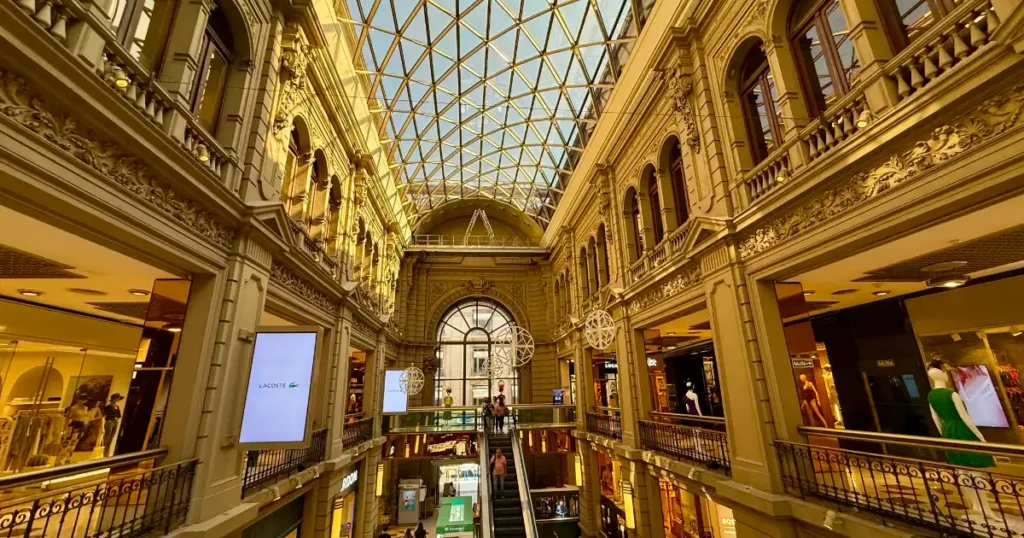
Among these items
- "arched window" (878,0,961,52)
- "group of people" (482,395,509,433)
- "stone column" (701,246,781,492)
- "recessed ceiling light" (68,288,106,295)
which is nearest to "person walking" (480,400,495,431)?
"group of people" (482,395,509,433)

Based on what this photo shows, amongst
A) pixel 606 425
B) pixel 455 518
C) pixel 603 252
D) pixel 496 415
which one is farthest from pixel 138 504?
pixel 603 252

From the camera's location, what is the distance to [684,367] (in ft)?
56.9

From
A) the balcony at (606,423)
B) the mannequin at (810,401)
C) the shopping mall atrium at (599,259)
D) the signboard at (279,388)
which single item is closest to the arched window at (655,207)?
the shopping mall atrium at (599,259)

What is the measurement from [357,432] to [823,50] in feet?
52.8

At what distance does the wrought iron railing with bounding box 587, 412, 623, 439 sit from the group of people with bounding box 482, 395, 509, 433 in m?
3.57

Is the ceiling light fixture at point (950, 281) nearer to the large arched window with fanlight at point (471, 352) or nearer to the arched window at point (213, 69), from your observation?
the arched window at point (213, 69)

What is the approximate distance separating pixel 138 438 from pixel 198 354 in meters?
1.32

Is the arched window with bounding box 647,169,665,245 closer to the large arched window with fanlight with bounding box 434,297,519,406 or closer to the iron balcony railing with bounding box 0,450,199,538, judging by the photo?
the iron balcony railing with bounding box 0,450,199,538

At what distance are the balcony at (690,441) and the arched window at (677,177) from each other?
527 centimetres

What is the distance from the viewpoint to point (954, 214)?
4.75 m

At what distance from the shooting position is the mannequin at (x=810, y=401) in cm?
770

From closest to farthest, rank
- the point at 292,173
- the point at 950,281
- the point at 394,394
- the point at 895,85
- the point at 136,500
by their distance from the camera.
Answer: the point at 136,500 < the point at 895,85 < the point at 950,281 < the point at 292,173 < the point at 394,394

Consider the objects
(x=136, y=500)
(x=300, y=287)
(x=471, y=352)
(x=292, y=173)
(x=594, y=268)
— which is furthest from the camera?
(x=471, y=352)

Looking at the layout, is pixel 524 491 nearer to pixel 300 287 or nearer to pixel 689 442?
pixel 689 442
